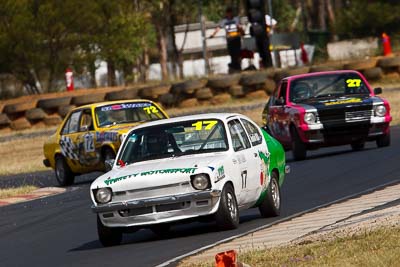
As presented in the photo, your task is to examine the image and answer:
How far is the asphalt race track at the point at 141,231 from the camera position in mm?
11789

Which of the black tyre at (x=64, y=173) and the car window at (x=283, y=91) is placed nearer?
the black tyre at (x=64, y=173)

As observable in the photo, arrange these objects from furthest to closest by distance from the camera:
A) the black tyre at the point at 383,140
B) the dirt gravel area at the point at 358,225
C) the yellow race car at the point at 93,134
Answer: the black tyre at the point at 383,140
the yellow race car at the point at 93,134
the dirt gravel area at the point at 358,225

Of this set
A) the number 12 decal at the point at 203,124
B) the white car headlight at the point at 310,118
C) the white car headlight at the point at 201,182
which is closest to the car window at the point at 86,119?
the white car headlight at the point at 310,118

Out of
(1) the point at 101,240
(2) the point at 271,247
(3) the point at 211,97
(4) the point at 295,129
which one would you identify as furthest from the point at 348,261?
(3) the point at 211,97

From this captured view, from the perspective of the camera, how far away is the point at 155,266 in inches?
411

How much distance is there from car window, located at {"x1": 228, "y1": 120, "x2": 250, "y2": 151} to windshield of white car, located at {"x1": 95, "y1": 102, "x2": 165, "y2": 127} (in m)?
8.16

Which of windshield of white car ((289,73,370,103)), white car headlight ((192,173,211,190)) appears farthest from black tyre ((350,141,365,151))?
white car headlight ((192,173,211,190))

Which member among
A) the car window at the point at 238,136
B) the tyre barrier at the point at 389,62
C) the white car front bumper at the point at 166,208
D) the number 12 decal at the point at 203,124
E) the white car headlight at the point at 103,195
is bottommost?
the tyre barrier at the point at 389,62

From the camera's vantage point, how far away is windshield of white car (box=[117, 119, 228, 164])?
43.0 feet

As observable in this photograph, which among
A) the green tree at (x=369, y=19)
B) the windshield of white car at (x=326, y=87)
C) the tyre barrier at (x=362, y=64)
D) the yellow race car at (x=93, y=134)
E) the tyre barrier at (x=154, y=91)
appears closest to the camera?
the yellow race car at (x=93, y=134)

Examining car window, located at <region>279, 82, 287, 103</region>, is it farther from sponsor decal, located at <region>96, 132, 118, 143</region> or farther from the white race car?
the white race car

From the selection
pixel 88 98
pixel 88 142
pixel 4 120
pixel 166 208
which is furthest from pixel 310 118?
pixel 4 120

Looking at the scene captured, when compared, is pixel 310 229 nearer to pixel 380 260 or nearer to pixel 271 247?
pixel 271 247

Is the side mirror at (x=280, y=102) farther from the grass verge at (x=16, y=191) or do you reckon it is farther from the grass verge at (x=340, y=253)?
the grass verge at (x=340, y=253)
